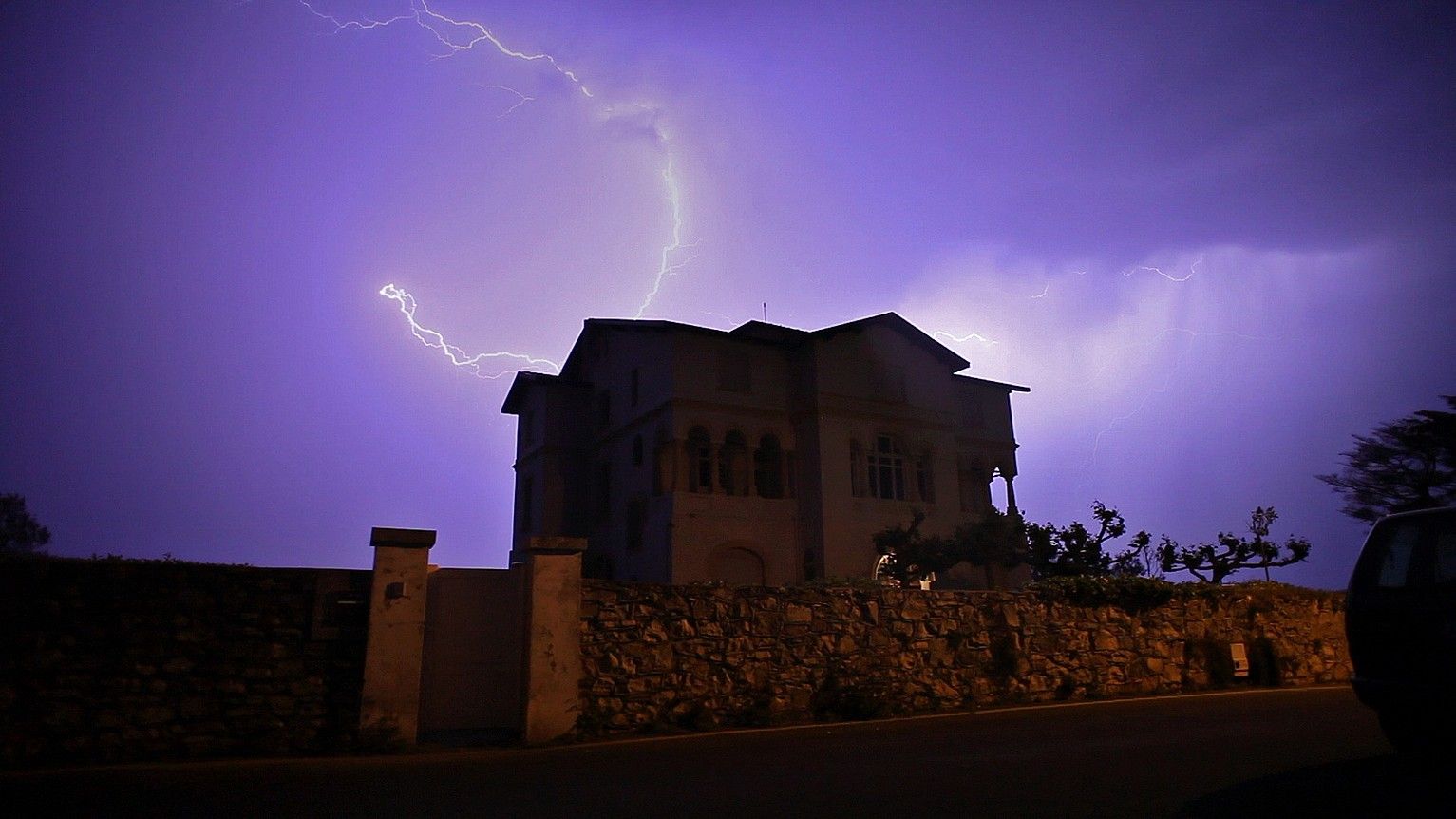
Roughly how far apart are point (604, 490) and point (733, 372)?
21.4 feet

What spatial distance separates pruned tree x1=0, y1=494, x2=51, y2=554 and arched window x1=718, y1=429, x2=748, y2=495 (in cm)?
2104

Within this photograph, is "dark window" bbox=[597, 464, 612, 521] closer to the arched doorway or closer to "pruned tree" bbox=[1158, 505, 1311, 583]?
the arched doorway

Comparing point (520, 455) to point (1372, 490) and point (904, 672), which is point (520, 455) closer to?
point (904, 672)

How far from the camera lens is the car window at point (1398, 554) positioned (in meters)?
5.24

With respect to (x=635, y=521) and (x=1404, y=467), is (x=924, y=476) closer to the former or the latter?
(x=635, y=521)

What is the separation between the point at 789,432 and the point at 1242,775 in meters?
21.6

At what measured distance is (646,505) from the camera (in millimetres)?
26266

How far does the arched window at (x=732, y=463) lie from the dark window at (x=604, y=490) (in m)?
4.50

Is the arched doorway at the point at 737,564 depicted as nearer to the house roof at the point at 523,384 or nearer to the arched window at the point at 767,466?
the arched window at the point at 767,466

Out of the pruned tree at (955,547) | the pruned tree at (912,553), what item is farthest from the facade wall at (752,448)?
the pruned tree at (955,547)

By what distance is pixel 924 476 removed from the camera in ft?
94.3

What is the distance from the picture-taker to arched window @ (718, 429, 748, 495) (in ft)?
87.8

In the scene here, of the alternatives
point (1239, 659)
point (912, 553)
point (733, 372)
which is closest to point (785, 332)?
point (733, 372)

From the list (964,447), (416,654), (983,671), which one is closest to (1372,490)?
(964,447)
